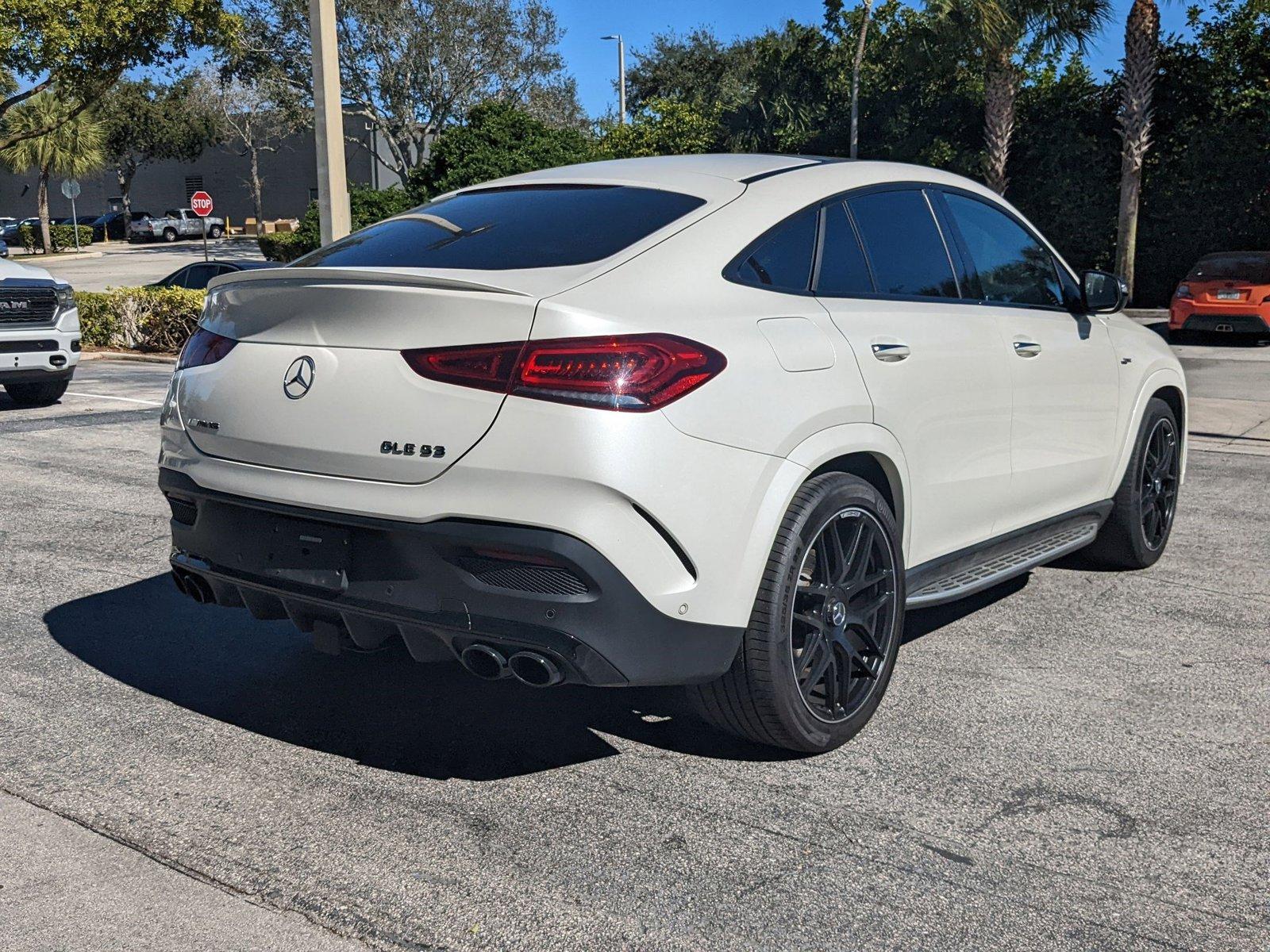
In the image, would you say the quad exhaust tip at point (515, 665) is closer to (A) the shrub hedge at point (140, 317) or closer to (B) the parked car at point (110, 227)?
(A) the shrub hedge at point (140, 317)

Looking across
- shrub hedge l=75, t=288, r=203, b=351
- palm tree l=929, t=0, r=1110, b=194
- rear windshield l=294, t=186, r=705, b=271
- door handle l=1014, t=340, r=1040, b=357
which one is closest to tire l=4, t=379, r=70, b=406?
shrub hedge l=75, t=288, r=203, b=351

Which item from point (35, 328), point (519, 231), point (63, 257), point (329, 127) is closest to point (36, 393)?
point (35, 328)

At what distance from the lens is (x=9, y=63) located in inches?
840

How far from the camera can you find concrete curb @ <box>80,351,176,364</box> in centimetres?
1828

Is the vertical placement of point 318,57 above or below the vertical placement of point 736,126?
below

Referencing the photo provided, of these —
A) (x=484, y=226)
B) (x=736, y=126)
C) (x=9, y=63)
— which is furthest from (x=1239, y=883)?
(x=736, y=126)

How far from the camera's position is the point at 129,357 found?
18.6 m

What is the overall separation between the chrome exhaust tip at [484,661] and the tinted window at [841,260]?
1.47 m

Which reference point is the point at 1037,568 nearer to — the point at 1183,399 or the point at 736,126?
the point at 1183,399

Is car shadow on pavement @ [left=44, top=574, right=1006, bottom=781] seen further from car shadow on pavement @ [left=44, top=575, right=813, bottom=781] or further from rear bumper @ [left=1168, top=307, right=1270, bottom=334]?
rear bumper @ [left=1168, top=307, right=1270, bottom=334]

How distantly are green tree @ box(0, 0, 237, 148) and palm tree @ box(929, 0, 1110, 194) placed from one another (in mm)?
14042

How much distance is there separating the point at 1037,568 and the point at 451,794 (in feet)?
11.9

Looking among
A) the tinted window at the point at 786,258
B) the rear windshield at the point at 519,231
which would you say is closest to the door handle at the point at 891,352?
the tinted window at the point at 786,258

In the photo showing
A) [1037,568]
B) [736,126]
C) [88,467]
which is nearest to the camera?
[1037,568]
